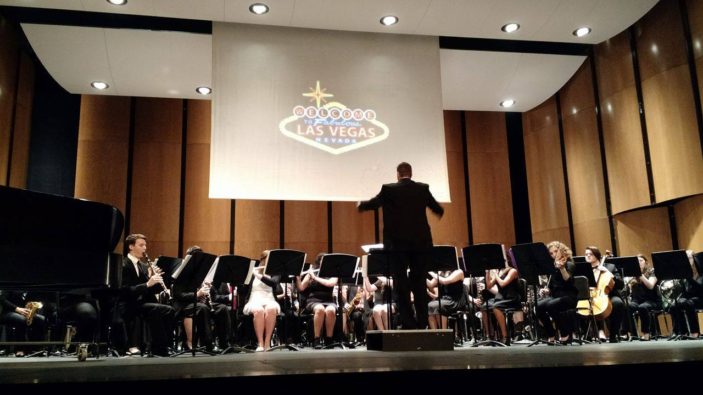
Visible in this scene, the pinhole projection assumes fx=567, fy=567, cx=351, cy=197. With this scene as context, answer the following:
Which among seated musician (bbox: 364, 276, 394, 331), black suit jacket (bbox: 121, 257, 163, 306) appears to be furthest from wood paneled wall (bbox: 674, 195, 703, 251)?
black suit jacket (bbox: 121, 257, 163, 306)

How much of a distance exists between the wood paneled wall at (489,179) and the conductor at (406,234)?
5.87m

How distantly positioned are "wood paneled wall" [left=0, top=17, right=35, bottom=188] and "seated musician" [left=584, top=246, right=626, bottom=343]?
7.69 metres

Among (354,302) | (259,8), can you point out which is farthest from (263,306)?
(259,8)

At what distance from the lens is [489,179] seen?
10617 millimetres

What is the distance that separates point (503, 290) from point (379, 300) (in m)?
1.63

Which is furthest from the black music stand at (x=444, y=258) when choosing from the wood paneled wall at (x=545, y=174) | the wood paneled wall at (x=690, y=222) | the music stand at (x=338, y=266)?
the wood paneled wall at (x=545, y=174)

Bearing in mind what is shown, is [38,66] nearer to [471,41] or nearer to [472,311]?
[471,41]

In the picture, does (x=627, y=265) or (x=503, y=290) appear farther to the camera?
(x=627, y=265)

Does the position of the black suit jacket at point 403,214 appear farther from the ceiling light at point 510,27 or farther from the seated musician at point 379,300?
the ceiling light at point 510,27

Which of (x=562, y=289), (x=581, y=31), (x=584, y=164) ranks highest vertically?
(x=581, y=31)

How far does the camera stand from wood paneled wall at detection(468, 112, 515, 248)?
1043 centimetres

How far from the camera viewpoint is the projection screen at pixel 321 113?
752cm

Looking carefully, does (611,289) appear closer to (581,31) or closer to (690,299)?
(690,299)

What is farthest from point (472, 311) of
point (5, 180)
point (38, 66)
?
point (38, 66)
